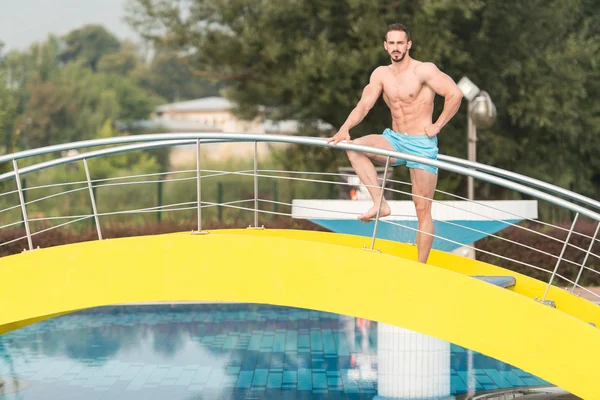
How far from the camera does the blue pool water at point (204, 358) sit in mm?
9547

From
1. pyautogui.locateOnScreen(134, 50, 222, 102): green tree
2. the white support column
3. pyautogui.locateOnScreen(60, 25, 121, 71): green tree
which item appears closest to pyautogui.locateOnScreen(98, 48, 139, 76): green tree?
pyautogui.locateOnScreen(134, 50, 222, 102): green tree

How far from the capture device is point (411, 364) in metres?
8.27

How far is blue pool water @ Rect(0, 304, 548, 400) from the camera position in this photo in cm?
955

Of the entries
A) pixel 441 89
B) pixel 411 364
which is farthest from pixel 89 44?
pixel 441 89

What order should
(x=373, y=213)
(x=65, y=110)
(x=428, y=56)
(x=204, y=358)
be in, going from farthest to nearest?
(x=65, y=110) < (x=428, y=56) < (x=204, y=358) < (x=373, y=213)

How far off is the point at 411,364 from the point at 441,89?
267 cm

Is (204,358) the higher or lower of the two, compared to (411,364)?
lower

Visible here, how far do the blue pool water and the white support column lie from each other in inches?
31.6

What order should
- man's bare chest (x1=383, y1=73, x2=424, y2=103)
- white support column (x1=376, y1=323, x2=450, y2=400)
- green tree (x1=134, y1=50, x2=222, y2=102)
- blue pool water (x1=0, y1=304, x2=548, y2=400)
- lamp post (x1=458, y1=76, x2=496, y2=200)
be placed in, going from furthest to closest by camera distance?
green tree (x1=134, y1=50, x2=222, y2=102), lamp post (x1=458, y1=76, x2=496, y2=200), blue pool water (x1=0, y1=304, x2=548, y2=400), white support column (x1=376, y1=323, x2=450, y2=400), man's bare chest (x1=383, y1=73, x2=424, y2=103)

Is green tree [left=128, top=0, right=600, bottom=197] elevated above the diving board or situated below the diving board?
above

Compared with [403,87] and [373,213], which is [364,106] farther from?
[373,213]

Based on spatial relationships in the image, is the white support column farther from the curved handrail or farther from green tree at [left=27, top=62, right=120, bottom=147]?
green tree at [left=27, top=62, right=120, bottom=147]

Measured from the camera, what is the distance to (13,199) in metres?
27.0

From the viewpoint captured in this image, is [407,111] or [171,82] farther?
[171,82]
